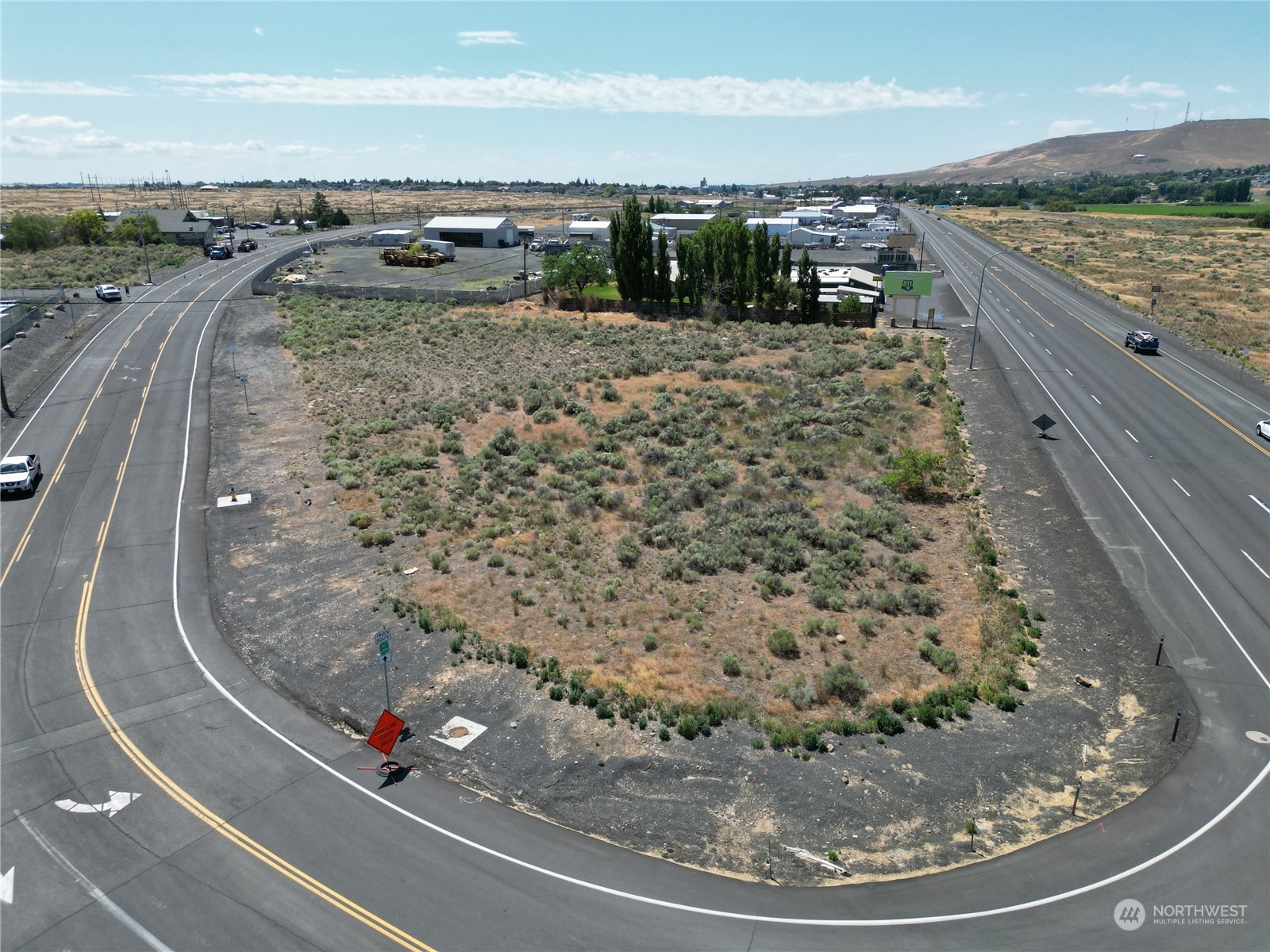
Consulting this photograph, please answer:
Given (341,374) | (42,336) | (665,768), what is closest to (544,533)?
(665,768)

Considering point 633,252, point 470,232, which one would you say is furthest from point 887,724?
point 470,232

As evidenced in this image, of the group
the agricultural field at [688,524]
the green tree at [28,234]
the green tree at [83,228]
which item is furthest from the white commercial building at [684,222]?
the green tree at [28,234]

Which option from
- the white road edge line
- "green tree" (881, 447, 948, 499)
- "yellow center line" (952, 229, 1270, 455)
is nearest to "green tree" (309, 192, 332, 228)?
"yellow center line" (952, 229, 1270, 455)

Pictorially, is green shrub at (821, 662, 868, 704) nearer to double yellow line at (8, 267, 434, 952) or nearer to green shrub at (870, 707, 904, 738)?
green shrub at (870, 707, 904, 738)

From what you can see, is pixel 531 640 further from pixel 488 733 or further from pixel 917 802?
pixel 917 802

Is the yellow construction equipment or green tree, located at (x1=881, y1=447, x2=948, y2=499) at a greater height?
the yellow construction equipment

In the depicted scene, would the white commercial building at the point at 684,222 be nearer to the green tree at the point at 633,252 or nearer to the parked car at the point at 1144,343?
the green tree at the point at 633,252
